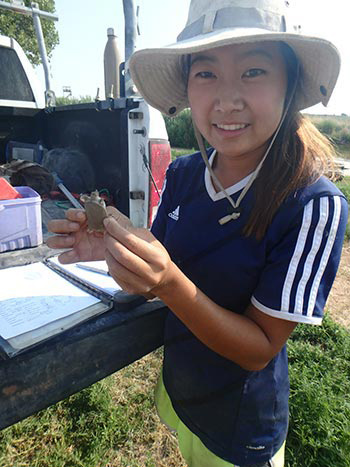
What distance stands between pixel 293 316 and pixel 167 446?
59.7 inches

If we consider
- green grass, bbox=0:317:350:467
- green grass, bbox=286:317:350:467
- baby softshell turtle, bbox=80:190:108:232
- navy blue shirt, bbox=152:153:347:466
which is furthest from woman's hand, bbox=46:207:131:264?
green grass, bbox=286:317:350:467

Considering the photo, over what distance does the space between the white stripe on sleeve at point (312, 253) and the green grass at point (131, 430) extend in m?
1.51

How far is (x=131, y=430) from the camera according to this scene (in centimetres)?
202

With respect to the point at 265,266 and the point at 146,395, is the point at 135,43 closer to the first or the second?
the point at 265,266

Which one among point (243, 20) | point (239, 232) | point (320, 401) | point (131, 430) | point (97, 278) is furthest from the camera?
point (320, 401)

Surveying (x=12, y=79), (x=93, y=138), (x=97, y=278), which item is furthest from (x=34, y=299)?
→ (x=12, y=79)

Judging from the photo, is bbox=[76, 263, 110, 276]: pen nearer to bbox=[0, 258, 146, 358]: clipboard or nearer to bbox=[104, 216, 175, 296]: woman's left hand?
bbox=[0, 258, 146, 358]: clipboard

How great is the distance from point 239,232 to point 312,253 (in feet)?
0.77

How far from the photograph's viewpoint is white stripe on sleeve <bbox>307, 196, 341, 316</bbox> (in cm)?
89

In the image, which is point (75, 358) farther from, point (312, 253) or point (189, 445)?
point (312, 253)

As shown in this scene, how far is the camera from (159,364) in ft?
8.35

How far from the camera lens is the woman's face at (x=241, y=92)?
3.13 feet

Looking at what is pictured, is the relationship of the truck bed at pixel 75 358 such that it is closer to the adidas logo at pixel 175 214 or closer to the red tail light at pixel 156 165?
the adidas logo at pixel 175 214

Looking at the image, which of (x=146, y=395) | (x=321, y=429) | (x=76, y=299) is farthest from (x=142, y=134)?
(x=321, y=429)
